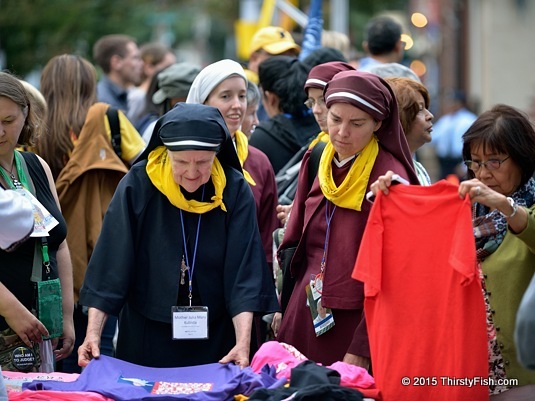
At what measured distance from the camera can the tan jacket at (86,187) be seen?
6641 millimetres

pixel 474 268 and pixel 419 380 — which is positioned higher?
pixel 474 268

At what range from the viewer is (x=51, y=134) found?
22.5 ft

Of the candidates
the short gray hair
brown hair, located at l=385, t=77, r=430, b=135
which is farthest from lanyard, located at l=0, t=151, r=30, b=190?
the short gray hair

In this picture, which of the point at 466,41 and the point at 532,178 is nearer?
the point at 532,178

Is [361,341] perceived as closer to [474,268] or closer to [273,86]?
[474,268]

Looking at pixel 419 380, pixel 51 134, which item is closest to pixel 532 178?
pixel 419 380

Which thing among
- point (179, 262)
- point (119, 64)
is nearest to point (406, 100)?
point (179, 262)

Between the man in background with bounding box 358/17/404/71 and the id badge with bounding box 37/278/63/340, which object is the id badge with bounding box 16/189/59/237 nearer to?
the id badge with bounding box 37/278/63/340

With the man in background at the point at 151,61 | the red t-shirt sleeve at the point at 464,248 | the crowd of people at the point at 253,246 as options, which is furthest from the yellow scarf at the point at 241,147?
the man in background at the point at 151,61

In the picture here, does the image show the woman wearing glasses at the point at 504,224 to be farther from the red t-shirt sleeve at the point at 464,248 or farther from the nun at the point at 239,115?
the nun at the point at 239,115

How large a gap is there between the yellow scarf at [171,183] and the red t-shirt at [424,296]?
863 millimetres

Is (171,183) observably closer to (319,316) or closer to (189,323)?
(189,323)

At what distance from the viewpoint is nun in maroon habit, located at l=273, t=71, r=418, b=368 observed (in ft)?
15.7

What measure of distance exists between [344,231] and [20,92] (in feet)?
5.68
